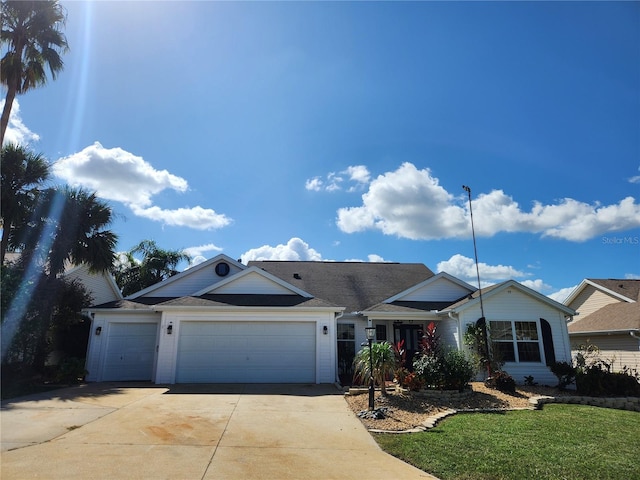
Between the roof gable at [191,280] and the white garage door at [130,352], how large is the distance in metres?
2.28

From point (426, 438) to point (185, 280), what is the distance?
13.5 m

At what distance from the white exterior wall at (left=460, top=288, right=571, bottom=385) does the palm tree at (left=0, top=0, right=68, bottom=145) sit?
775 inches

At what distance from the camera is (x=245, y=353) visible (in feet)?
45.0

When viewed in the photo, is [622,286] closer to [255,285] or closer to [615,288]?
[615,288]

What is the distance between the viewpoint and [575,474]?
5.11 m

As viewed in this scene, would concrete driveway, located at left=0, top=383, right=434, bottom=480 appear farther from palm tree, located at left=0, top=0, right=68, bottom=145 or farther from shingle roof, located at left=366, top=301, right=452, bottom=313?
palm tree, located at left=0, top=0, right=68, bottom=145

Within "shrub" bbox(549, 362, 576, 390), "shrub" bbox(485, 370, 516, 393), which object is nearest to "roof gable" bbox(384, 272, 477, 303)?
"shrub" bbox(549, 362, 576, 390)

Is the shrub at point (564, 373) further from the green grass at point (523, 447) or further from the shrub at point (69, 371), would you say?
the shrub at point (69, 371)

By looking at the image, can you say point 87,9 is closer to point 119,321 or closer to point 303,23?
point 303,23

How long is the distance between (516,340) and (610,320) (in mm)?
7199

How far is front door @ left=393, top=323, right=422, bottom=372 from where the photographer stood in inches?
639

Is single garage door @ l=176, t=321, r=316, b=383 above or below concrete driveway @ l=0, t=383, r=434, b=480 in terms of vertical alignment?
above

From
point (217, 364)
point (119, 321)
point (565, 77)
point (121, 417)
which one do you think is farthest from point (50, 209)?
point (565, 77)

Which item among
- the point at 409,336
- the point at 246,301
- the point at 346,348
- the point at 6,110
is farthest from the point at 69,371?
the point at 409,336
